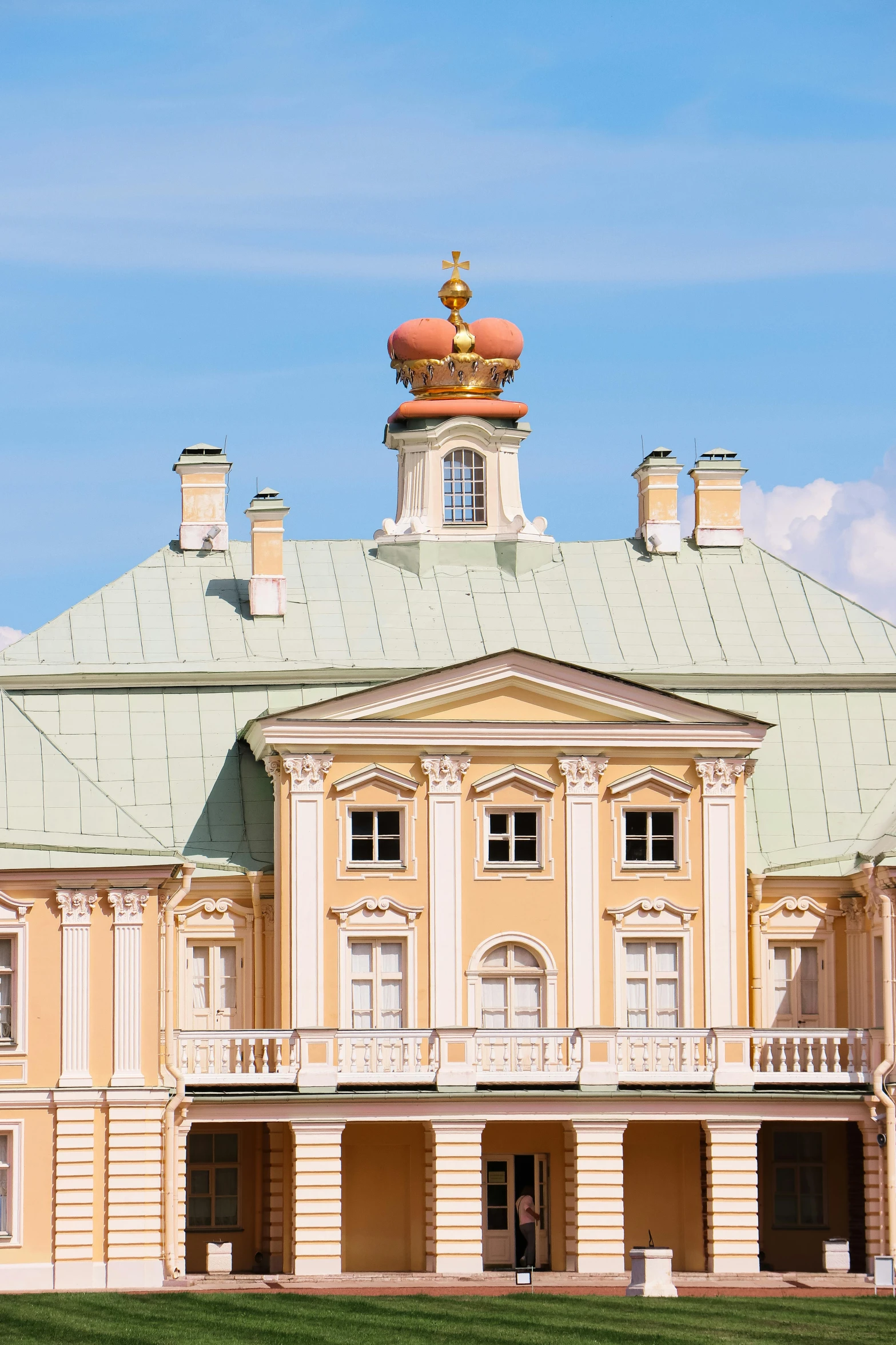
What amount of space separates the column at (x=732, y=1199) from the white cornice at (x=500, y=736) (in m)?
6.93

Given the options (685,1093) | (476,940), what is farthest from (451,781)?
(685,1093)

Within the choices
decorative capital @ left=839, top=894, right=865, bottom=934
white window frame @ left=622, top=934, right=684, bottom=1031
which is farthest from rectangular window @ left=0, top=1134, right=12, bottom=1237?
decorative capital @ left=839, top=894, right=865, bottom=934

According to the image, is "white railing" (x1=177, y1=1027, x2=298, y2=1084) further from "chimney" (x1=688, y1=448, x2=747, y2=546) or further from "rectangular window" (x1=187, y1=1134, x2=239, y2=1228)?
"chimney" (x1=688, y1=448, x2=747, y2=546)

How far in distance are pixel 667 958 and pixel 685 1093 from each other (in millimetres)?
3042

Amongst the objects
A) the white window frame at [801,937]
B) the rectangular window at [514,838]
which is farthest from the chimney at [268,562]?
the white window frame at [801,937]

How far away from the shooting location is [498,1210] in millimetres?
57188

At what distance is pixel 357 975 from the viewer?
187ft

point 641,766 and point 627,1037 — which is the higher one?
point 641,766

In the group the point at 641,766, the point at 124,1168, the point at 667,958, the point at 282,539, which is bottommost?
the point at 124,1168

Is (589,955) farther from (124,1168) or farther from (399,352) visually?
(399,352)

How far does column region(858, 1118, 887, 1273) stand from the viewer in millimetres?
55469

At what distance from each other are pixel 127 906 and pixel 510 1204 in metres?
9.25

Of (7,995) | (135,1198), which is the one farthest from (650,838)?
(7,995)

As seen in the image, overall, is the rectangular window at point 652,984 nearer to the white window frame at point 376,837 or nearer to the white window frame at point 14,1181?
the white window frame at point 376,837
